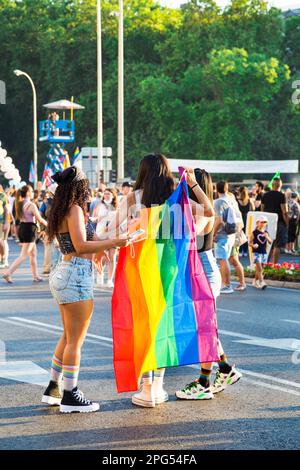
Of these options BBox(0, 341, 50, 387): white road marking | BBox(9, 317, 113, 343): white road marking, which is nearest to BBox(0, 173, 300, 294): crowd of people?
BBox(9, 317, 113, 343): white road marking

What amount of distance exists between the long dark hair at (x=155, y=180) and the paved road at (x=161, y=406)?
1.49 metres

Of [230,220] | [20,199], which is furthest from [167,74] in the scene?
[230,220]

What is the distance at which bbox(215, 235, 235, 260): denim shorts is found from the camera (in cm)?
1584

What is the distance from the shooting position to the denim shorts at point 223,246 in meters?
15.8

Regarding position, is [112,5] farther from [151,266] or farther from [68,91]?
[151,266]

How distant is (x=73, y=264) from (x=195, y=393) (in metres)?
1.40

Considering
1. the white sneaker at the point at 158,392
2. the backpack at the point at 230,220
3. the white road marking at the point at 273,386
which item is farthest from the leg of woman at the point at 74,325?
the backpack at the point at 230,220

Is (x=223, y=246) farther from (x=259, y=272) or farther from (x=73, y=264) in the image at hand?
(x=73, y=264)

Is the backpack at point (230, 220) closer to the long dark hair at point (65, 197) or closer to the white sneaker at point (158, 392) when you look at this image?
the white sneaker at point (158, 392)

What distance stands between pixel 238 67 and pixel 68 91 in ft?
56.0

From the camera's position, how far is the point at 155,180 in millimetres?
7523

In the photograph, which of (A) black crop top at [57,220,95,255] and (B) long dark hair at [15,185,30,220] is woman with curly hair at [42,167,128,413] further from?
(B) long dark hair at [15,185,30,220]
